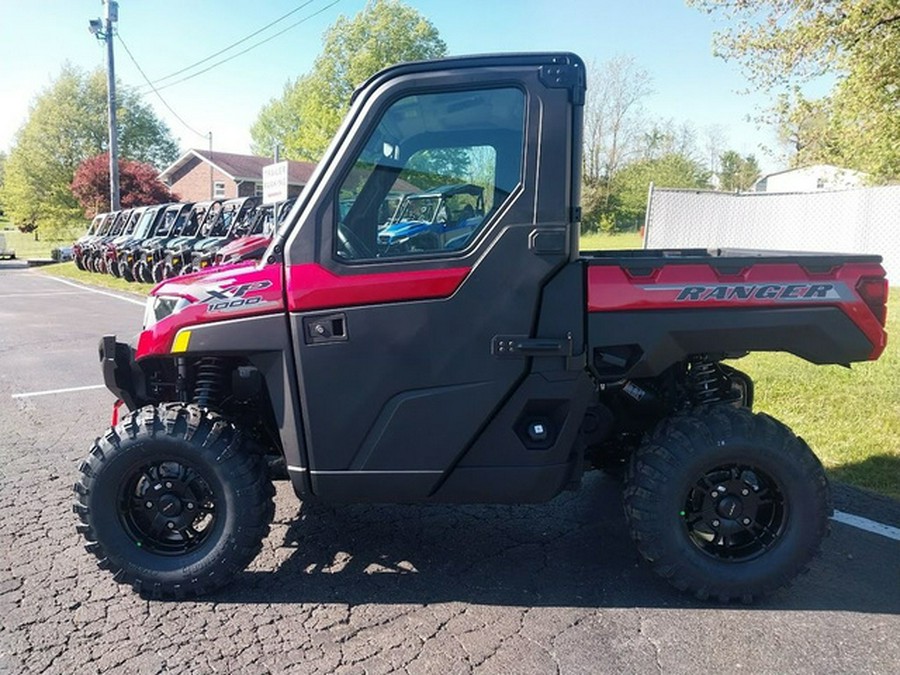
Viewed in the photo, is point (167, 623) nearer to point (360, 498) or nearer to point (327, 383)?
point (360, 498)

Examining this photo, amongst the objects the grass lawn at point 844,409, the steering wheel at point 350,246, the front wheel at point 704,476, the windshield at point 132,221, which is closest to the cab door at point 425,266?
the steering wheel at point 350,246

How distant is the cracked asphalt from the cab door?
2.11 feet

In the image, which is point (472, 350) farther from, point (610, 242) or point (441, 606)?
point (610, 242)

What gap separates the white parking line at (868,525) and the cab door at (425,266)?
2.36 metres

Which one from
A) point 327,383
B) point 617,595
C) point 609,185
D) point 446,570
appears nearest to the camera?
point 327,383

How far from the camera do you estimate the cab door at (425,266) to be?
2.78 meters

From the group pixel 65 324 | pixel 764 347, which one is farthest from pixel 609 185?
pixel 764 347

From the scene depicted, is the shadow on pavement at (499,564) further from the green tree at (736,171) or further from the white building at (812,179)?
the green tree at (736,171)

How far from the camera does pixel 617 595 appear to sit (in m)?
3.12

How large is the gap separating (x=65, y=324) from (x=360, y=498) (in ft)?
34.3

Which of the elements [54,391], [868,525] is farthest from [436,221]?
[54,391]

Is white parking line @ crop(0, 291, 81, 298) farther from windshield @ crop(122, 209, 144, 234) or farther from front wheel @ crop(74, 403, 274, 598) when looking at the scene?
front wheel @ crop(74, 403, 274, 598)

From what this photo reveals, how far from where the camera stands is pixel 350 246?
2852 millimetres

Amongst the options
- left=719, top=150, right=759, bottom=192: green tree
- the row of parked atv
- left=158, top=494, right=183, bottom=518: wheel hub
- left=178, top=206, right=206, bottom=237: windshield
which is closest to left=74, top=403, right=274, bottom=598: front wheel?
left=158, top=494, right=183, bottom=518: wheel hub
